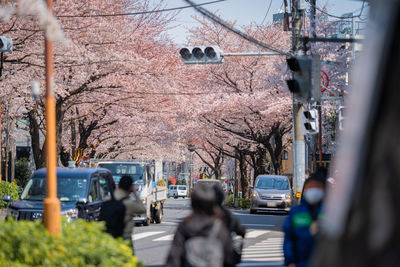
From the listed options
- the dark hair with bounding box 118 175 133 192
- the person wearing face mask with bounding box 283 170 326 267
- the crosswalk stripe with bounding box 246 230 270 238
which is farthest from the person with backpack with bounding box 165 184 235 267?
the crosswalk stripe with bounding box 246 230 270 238

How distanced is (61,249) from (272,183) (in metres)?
24.6

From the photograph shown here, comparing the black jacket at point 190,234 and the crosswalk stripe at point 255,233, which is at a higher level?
the black jacket at point 190,234

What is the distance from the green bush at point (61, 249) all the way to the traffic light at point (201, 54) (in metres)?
10.9

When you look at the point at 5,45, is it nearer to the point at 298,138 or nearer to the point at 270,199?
the point at 298,138

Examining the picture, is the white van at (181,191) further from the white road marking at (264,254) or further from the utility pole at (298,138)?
the white road marking at (264,254)

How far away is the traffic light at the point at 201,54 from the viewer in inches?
663

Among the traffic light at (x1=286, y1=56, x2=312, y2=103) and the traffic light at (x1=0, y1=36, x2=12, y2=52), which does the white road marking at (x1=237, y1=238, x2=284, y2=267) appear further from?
the traffic light at (x1=0, y1=36, x2=12, y2=52)

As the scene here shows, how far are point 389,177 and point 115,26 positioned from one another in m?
24.1

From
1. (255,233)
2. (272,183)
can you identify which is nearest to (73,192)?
(255,233)

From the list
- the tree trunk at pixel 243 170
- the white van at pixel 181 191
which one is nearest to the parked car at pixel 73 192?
the tree trunk at pixel 243 170

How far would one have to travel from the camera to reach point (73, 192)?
1296 centimetres

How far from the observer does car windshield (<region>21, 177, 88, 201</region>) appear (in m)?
12.9

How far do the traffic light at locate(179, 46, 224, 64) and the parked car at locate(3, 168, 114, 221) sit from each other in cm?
477

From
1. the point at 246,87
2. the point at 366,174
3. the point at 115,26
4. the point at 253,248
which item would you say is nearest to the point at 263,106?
the point at 246,87
